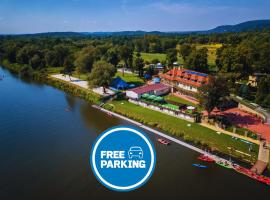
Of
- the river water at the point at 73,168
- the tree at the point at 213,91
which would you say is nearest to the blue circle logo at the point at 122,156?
the river water at the point at 73,168

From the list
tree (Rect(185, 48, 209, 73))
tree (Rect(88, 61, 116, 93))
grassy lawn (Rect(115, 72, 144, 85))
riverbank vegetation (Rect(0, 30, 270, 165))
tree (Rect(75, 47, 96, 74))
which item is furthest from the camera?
tree (Rect(75, 47, 96, 74))

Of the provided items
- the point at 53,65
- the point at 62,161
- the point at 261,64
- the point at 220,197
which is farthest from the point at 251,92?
the point at 53,65

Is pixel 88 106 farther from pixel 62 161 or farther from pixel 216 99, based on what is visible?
pixel 216 99

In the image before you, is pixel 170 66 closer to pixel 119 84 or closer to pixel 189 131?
pixel 119 84

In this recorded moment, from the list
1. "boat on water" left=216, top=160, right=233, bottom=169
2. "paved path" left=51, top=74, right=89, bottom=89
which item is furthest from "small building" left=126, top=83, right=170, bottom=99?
"boat on water" left=216, top=160, right=233, bottom=169

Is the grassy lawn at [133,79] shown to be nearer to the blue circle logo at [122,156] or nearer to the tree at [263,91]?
the tree at [263,91]

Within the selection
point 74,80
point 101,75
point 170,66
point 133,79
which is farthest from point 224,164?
point 170,66

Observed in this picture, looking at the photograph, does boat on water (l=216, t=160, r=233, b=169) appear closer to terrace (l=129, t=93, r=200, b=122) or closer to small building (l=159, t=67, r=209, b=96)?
terrace (l=129, t=93, r=200, b=122)
